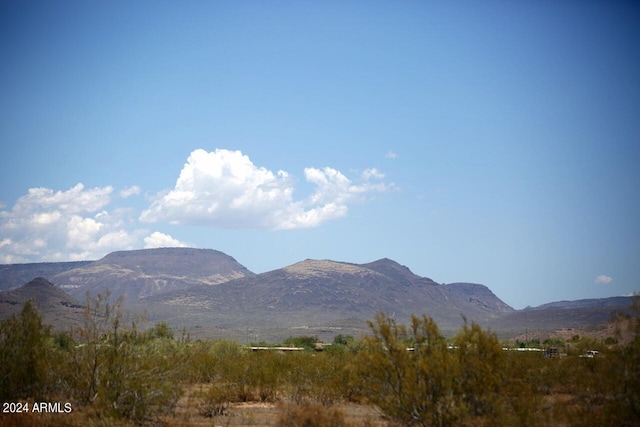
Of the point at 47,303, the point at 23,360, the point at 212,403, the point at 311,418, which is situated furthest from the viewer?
the point at 47,303

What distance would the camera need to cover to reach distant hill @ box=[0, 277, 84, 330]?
283 ft

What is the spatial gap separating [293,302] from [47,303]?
60.9 m

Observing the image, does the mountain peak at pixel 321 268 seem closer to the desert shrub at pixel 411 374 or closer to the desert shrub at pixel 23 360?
the desert shrub at pixel 23 360

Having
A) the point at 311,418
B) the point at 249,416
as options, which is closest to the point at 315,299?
the point at 249,416

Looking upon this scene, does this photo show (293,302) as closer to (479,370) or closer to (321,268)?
(321,268)

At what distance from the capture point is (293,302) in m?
145

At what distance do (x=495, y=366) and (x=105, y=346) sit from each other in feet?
32.5

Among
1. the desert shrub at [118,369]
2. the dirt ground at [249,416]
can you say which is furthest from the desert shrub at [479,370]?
the desert shrub at [118,369]

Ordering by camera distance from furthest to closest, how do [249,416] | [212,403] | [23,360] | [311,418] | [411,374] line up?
1. [212,403]
2. [249,416]
3. [23,360]
4. [311,418]
5. [411,374]

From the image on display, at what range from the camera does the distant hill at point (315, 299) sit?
124688 millimetres

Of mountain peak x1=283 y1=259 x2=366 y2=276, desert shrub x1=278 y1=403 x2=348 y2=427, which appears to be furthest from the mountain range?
desert shrub x1=278 y1=403 x2=348 y2=427

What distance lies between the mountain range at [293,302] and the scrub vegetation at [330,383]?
68590 millimetres

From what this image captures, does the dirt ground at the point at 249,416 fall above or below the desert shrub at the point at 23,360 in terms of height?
below

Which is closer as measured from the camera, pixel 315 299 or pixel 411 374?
pixel 411 374
